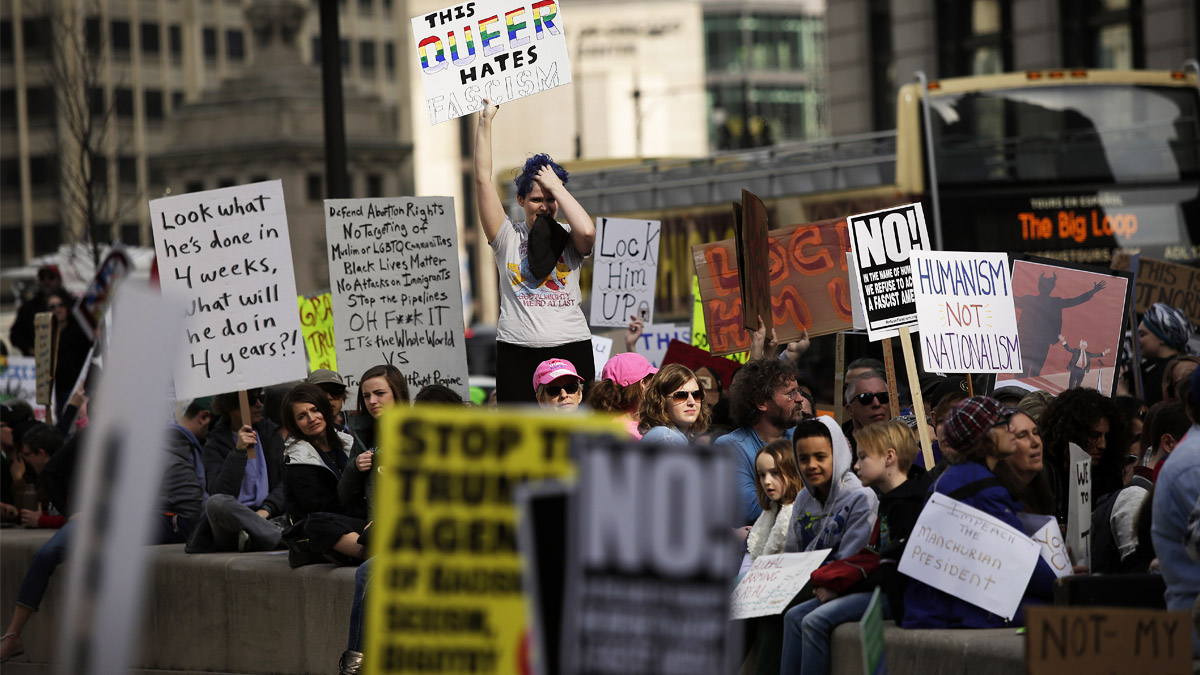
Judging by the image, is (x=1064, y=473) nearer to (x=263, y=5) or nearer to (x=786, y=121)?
(x=263, y=5)

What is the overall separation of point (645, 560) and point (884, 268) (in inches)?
225

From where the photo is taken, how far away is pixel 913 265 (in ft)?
29.7

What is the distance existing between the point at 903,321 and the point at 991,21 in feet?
86.2

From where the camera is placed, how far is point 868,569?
22.3 feet

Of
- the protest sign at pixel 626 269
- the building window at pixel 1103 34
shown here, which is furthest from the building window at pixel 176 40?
the protest sign at pixel 626 269

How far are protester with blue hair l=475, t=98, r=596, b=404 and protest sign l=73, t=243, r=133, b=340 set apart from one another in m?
6.63

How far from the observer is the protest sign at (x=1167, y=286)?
12609 millimetres

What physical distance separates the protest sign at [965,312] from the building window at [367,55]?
93.9 metres

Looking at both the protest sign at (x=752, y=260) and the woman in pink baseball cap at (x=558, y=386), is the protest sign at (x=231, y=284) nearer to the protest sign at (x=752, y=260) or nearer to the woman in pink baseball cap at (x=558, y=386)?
the woman in pink baseball cap at (x=558, y=386)

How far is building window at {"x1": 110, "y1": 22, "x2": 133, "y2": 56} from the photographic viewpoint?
92000mm

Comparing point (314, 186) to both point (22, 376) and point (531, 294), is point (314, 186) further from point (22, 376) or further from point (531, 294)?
point (531, 294)

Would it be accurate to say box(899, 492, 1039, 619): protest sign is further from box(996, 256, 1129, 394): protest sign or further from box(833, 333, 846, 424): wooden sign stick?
box(996, 256, 1129, 394): protest sign

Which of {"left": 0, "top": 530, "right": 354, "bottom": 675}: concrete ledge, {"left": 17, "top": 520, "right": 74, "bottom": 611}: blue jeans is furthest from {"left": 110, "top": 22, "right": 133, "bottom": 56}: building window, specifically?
{"left": 0, "top": 530, "right": 354, "bottom": 675}: concrete ledge

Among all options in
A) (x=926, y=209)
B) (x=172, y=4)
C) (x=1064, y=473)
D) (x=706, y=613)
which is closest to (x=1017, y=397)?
(x=1064, y=473)
